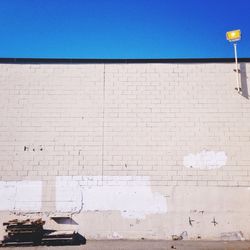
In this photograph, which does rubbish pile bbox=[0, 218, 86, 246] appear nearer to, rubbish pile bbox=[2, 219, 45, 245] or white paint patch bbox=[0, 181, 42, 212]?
rubbish pile bbox=[2, 219, 45, 245]

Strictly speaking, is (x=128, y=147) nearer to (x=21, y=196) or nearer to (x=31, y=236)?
(x=21, y=196)

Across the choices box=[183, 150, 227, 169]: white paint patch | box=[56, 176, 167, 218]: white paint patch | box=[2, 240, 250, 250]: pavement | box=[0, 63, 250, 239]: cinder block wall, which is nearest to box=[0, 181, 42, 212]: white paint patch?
box=[0, 63, 250, 239]: cinder block wall

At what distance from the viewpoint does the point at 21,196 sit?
9.71 metres

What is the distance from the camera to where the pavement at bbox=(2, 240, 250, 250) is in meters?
8.35

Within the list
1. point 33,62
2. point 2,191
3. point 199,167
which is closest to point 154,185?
point 199,167

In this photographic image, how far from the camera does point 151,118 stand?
1023 cm

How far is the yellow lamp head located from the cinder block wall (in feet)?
3.16

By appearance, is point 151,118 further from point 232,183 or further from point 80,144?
point 232,183

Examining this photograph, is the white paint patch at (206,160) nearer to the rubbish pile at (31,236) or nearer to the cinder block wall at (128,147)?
the cinder block wall at (128,147)

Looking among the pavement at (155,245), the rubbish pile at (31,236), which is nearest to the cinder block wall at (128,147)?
the pavement at (155,245)

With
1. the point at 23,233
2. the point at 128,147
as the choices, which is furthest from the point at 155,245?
the point at 23,233

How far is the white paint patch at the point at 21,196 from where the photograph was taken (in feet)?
31.7

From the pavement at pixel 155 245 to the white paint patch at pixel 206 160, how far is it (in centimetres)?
218

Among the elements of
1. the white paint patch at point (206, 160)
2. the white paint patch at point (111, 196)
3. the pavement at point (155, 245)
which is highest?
the white paint patch at point (206, 160)
